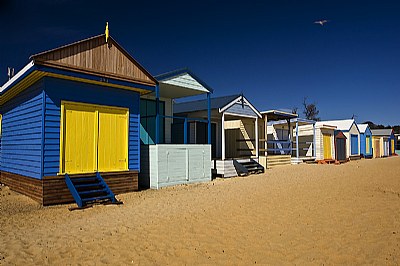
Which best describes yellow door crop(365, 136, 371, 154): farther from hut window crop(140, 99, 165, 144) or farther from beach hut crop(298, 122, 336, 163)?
hut window crop(140, 99, 165, 144)

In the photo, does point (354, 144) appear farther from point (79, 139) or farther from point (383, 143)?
point (79, 139)

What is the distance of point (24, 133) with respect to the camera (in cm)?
938

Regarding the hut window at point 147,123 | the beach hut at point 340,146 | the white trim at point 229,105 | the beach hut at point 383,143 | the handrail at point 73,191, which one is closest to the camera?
the handrail at point 73,191

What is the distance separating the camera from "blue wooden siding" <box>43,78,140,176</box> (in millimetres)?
8234

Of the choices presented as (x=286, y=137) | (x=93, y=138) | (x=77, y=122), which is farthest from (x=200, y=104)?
(x=286, y=137)

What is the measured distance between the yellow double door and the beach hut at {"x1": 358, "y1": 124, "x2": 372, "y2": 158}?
28.2 m

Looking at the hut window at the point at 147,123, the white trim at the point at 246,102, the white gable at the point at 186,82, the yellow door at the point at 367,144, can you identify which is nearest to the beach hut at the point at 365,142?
the yellow door at the point at 367,144

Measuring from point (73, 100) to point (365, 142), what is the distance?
→ 3093cm

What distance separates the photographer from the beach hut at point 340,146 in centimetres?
2617

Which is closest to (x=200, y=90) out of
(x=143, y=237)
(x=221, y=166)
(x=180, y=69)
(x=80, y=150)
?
(x=180, y=69)

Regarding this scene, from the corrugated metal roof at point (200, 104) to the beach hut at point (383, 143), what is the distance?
2556 cm

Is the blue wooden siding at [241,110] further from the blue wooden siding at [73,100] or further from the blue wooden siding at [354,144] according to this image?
the blue wooden siding at [354,144]

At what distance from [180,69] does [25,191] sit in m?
6.70

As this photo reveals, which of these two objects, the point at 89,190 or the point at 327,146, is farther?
the point at 327,146
